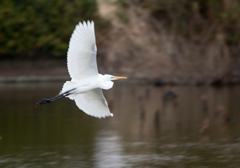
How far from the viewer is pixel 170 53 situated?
17375 millimetres

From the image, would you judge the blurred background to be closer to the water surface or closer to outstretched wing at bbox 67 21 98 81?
the water surface

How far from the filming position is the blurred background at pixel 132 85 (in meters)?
8.23

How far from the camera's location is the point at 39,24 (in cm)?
2195

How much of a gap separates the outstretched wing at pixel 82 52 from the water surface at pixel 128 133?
68.7 inches

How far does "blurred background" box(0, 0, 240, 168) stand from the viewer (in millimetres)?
8234

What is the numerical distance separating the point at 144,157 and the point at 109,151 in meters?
0.80

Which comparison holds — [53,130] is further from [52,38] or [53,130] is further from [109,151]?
[52,38]

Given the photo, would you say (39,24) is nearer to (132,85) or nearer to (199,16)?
(132,85)

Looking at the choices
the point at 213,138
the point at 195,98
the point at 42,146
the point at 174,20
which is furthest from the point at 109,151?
the point at 174,20

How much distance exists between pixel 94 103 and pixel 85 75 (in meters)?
0.54

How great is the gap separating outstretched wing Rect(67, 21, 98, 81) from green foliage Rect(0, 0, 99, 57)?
15350 mm

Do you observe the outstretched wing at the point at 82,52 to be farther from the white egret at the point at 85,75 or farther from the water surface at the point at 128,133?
Answer: the water surface at the point at 128,133

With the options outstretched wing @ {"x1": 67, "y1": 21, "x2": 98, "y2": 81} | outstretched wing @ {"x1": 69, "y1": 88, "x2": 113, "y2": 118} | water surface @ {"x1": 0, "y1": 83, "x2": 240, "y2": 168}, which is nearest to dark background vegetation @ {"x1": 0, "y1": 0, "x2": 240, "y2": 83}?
water surface @ {"x1": 0, "y1": 83, "x2": 240, "y2": 168}

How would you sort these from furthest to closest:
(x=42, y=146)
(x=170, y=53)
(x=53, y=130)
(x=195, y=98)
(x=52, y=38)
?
(x=52, y=38)
(x=170, y=53)
(x=195, y=98)
(x=53, y=130)
(x=42, y=146)
